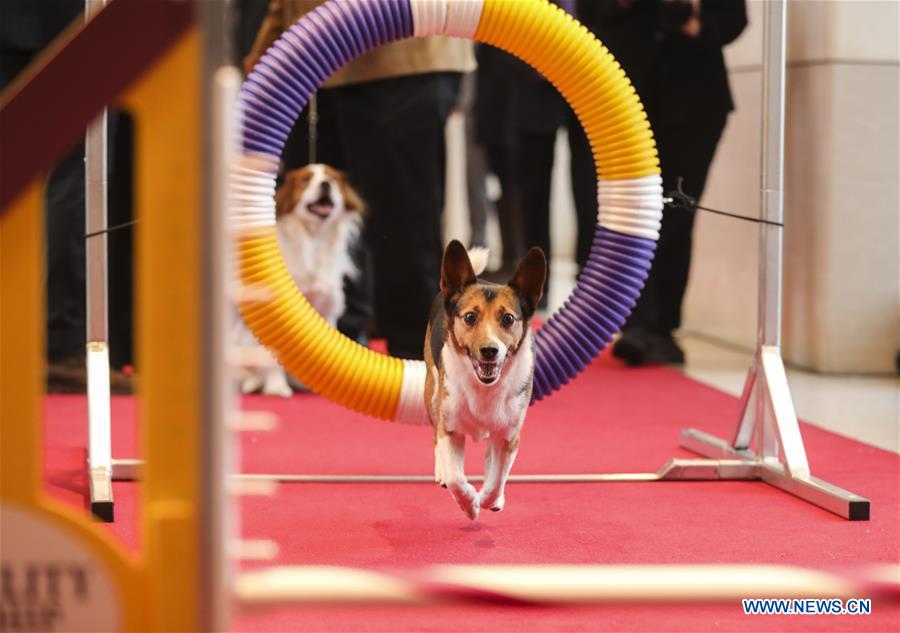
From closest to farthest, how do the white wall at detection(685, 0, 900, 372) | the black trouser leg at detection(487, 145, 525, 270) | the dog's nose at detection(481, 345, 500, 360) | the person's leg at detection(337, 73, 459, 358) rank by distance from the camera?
the dog's nose at detection(481, 345, 500, 360) → the person's leg at detection(337, 73, 459, 358) → the white wall at detection(685, 0, 900, 372) → the black trouser leg at detection(487, 145, 525, 270)

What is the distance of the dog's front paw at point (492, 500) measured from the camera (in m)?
2.88

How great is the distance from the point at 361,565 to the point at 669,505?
35.1 inches

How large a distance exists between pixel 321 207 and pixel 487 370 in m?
1.95

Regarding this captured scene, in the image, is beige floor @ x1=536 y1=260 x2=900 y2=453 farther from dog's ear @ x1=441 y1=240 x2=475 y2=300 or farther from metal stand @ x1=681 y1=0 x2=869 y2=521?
dog's ear @ x1=441 y1=240 x2=475 y2=300

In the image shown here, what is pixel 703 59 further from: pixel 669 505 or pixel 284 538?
pixel 284 538

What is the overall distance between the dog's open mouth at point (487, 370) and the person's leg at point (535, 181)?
4.11 m

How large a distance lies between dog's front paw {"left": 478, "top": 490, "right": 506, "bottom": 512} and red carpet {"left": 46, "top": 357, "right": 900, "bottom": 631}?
46mm

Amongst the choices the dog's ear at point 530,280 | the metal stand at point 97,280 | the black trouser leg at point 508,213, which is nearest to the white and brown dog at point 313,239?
the metal stand at point 97,280

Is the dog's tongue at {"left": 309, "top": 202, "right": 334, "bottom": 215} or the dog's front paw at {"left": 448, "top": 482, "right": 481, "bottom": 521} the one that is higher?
the dog's tongue at {"left": 309, "top": 202, "right": 334, "bottom": 215}

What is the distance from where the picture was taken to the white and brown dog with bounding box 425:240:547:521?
2.78m

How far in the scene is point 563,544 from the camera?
2.74m

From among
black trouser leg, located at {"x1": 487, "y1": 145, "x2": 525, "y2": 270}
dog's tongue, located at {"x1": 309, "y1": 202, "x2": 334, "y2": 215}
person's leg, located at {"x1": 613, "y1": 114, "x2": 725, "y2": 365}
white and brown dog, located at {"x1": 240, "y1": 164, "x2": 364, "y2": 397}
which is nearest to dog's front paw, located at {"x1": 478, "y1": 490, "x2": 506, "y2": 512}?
white and brown dog, located at {"x1": 240, "y1": 164, "x2": 364, "y2": 397}

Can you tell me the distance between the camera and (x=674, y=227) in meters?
5.43

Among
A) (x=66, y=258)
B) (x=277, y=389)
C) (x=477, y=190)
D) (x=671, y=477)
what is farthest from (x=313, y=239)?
(x=477, y=190)
